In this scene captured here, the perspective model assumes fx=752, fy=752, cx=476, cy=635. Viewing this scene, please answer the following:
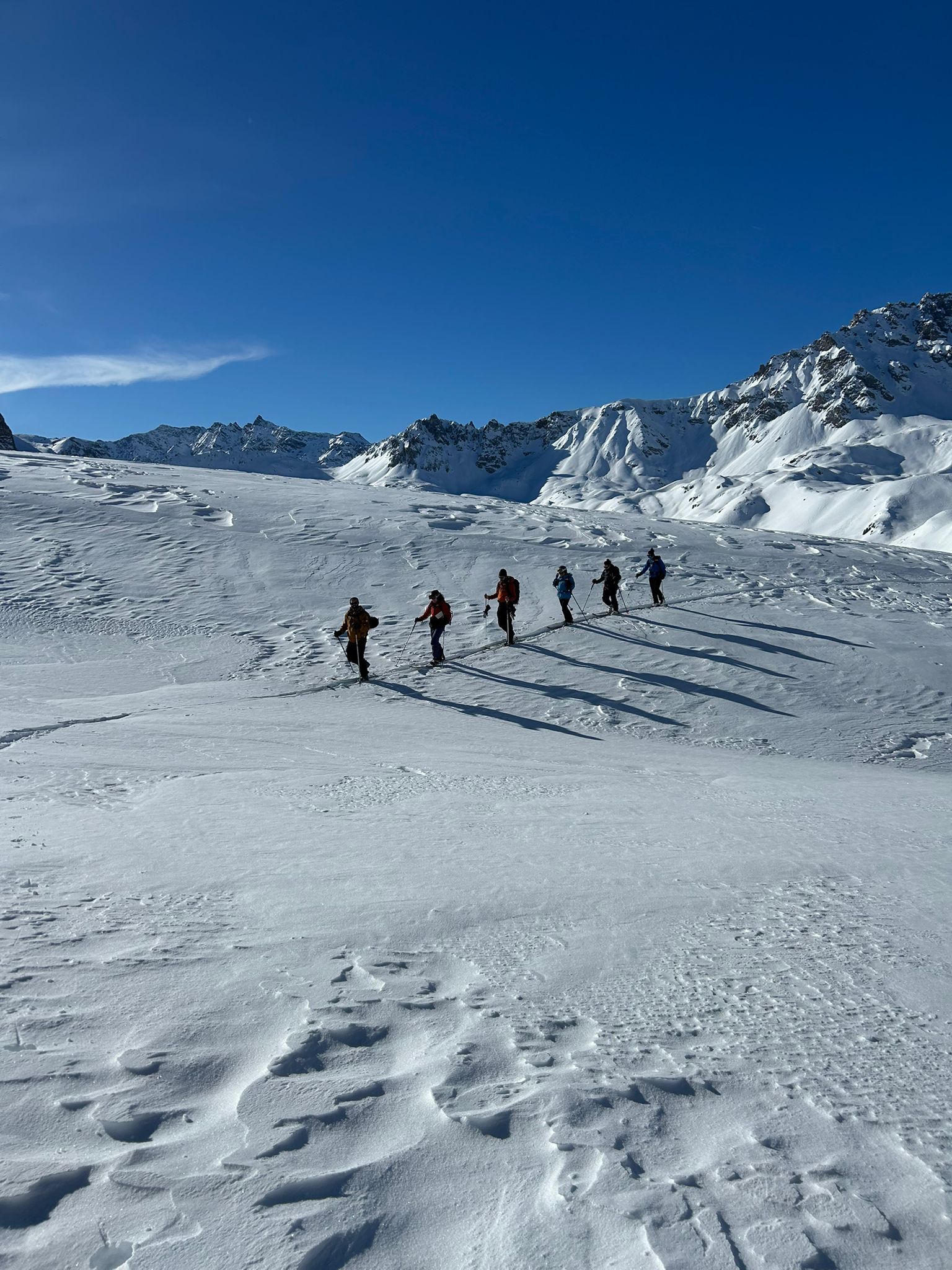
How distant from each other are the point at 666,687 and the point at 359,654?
6028 millimetres

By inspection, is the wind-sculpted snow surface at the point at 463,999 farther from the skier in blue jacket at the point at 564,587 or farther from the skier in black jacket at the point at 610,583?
the skier in black jacket at the point at 610,583

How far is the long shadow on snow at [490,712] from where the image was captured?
12188 mm

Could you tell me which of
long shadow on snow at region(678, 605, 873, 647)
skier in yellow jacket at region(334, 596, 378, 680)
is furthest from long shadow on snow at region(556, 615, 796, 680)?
skier in yellow jacket at region(334, 596, 378, 680)

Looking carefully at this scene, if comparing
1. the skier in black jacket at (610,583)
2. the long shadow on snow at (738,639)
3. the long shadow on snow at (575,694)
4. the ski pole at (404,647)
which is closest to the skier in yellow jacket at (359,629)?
the ski pole at (404,647)

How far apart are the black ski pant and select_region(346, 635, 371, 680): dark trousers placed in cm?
322

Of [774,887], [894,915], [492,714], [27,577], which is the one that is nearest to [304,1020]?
[774,887]

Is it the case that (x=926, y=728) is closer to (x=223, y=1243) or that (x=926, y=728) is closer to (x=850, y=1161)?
(x=850, y=1161)

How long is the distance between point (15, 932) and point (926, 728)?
1313cm

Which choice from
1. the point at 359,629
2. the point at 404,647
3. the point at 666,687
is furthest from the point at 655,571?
the point at 359,629

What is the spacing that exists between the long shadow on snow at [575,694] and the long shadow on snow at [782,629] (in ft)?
15.3

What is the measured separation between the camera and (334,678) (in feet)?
49.9

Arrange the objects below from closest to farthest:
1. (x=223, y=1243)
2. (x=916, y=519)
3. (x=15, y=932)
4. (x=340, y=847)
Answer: (x=223, y=1243)
(x=15, y=932)
(x=340, y=847)
(x=916, y=519)

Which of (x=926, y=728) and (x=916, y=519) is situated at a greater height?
(x=916, y=519)

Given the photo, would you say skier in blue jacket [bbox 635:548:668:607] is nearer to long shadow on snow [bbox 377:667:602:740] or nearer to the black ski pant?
the black ski pant
